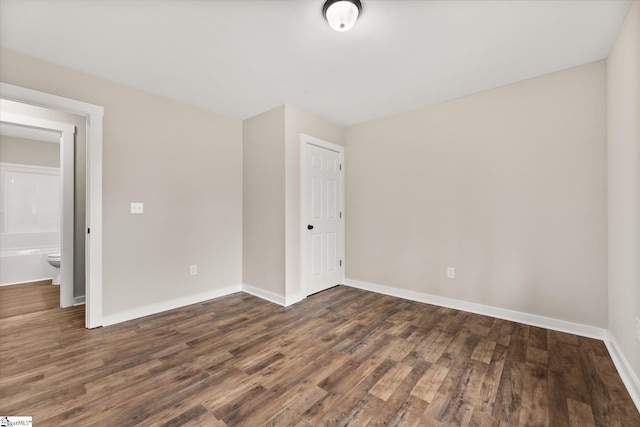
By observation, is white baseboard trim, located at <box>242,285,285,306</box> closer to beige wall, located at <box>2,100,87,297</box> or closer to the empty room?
the empty room

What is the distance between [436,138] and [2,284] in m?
6.90

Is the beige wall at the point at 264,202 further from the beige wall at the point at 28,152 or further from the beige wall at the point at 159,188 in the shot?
the beige wall at the point at 28,152

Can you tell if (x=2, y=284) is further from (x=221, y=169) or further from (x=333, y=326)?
(x=333, y=326)

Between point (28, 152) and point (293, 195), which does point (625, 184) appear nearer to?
point (293, 195)

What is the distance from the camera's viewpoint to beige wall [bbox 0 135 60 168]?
174 inches

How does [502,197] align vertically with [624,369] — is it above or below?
above

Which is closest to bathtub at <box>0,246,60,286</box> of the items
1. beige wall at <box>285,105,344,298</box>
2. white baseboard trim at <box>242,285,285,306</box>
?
white baseboard trim at <box>242,285,285,306</box>

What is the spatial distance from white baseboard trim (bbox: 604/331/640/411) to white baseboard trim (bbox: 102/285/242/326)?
3.83 metres

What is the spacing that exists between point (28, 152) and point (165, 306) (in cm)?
417

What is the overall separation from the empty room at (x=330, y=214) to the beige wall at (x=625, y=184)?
1.3 inches

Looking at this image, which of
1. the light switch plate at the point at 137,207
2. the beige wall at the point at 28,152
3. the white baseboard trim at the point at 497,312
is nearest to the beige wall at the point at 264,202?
the light switch plate at the point at 137,207

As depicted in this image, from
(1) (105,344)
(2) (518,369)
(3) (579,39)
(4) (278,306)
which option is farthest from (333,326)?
(3) (579,39)

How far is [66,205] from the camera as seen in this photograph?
131 inches

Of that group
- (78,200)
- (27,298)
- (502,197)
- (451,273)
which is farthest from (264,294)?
(27,298)
